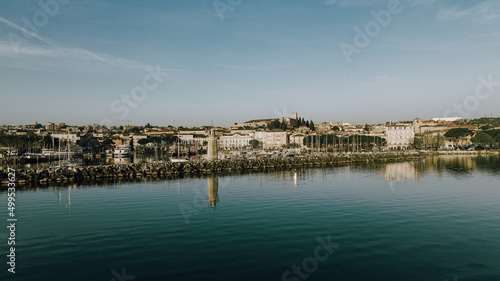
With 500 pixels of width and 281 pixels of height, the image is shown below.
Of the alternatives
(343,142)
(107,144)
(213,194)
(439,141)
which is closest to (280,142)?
(343,142)

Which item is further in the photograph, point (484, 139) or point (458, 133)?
point (458, 133)

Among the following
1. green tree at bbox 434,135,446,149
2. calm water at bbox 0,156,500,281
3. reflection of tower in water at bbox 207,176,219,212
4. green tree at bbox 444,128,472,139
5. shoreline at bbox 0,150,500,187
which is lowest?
calm water at bbox 0,156,500,281

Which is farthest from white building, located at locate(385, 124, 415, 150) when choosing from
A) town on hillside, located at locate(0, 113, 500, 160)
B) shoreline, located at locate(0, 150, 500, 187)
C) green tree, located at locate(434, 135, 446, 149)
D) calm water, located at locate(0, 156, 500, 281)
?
calm water, located at locate(0, 156, 500, 281)

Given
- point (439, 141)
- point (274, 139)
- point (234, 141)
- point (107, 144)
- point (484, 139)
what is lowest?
point (439, 141)

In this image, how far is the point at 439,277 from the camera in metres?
9.23

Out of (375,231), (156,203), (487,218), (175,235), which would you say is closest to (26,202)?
(156,203)

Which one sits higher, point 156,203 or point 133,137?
point 133,137

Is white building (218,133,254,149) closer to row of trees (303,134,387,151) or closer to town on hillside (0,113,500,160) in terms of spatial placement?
town on hillside (0,113,500,160)

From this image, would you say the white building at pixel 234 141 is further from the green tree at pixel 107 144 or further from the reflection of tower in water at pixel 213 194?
the reflection of tower in water at pixel 213 194

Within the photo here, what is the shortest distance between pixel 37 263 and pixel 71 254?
0.97 m

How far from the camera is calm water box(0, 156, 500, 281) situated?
9.80 meters

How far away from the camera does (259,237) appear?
12.9 m

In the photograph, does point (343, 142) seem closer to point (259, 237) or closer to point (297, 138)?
point (297, 138)

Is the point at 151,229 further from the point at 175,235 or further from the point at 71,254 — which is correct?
the point at 71,254
